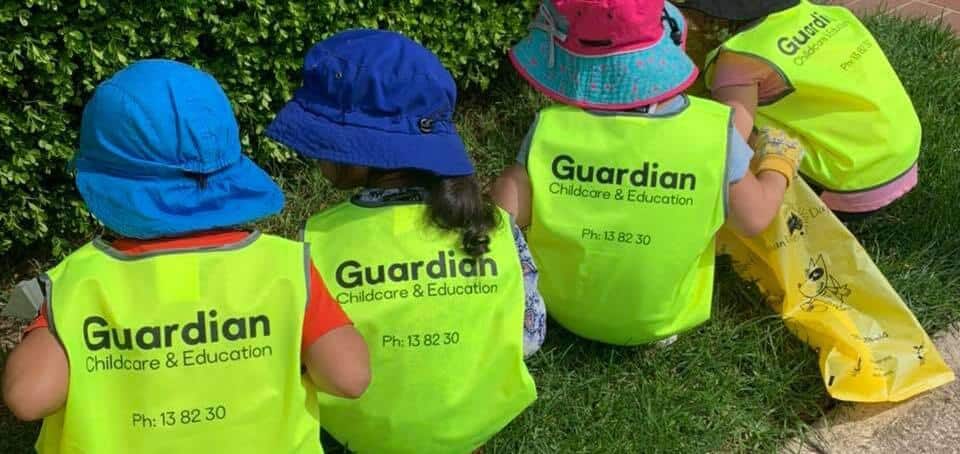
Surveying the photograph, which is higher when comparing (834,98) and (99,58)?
(99,58)

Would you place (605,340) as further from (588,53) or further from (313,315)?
(313,315)

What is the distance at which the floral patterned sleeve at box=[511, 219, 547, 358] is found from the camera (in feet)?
8.98

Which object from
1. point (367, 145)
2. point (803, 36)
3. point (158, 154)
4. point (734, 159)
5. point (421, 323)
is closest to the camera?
point (158, 154)

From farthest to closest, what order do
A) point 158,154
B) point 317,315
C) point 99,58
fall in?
point 99,58, point 317,315, point 158,154

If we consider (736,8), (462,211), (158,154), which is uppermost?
(158,154)

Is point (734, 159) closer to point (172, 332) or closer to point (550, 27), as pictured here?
point (550, 27)

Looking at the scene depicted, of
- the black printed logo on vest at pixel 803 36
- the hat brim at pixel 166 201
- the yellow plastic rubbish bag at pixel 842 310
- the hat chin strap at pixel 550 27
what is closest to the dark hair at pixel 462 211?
the hat brim at pixel 166 201

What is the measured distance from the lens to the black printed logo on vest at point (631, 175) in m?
2.79

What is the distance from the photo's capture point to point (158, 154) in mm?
1973

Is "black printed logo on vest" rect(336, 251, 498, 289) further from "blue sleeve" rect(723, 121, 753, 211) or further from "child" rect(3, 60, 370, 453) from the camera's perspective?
"blue sleeve" rect(723, 121, 753, 211)

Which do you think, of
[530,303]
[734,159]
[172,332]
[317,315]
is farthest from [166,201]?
[734,159]

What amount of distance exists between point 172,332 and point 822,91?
7.48 ft

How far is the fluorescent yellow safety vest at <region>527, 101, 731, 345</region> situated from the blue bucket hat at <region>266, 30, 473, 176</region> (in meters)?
0.46

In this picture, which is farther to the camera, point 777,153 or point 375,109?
point 777,153
